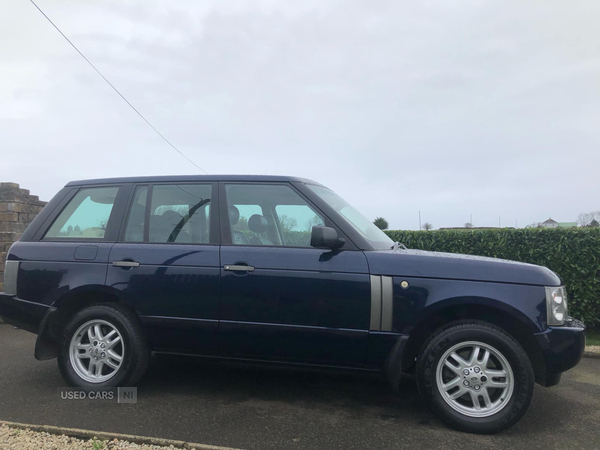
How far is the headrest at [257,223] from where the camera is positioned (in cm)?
367

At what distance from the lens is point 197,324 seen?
351cm

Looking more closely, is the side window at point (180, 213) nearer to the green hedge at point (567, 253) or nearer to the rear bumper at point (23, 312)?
the rear bumper at point (23, 312)

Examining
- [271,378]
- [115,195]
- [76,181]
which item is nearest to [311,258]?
[271,378]

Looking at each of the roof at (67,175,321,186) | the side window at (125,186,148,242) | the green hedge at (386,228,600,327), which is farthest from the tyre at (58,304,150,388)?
the green hedge at (386,228,600,327)

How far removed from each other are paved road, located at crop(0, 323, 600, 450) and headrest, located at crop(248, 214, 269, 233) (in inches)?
49.9

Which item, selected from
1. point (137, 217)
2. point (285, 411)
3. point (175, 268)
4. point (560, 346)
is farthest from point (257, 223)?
point (560, 346)

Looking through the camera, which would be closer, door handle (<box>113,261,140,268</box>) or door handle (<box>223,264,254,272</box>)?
door handle (<box>223,264,254,272</box>)

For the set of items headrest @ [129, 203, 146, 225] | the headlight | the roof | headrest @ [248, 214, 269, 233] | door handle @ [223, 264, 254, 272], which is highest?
the roof

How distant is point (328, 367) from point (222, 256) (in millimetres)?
1233

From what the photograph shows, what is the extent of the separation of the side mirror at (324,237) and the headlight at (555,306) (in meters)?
1.57

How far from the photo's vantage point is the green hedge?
604 centimetres

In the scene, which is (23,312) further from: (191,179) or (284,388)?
(284,388)

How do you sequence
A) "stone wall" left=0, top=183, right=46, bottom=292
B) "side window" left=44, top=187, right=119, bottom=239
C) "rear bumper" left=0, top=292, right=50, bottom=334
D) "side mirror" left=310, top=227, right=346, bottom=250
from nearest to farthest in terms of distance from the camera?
1. "side mirror" left=310, top=227, right=346, bottom=250
2. "rear bumper" left=0, top=292, right=50, bottom=334
3. "side window" left=44, top=187, right=119, bottom=239
4. "stone wall" left=0, top=183, right=46, bottom=292

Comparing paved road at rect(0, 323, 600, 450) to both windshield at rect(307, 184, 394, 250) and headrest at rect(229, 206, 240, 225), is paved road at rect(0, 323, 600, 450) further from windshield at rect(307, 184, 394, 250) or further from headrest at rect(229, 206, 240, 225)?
windshield at rect(307, 184, 394, 250)
